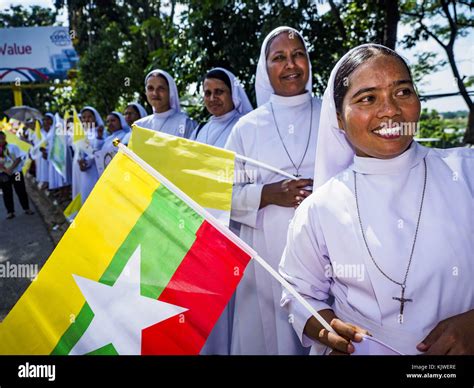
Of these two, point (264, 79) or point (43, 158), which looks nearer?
point (264, 79)

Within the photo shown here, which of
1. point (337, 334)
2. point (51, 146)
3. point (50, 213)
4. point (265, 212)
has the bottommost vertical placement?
point (50, 213)

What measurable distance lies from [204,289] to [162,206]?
14.7 inches

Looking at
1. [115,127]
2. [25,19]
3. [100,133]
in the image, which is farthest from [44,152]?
[25,19]

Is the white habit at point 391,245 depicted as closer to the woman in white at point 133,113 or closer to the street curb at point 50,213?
the woman in white at point 133,113

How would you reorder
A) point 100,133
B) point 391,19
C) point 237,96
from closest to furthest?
point 237,96
point 391,19
point 100,133

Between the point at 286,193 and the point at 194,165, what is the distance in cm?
54

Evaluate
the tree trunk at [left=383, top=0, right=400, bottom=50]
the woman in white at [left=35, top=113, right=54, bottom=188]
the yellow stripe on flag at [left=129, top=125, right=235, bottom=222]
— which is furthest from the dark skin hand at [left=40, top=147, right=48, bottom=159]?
the yellow stripe on flag at [left=129, top=125, right=235, bottom=222]

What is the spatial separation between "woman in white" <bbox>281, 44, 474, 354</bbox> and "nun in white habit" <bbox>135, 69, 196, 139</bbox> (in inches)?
140

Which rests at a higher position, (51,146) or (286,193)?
(51,146)

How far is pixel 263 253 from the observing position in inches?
122

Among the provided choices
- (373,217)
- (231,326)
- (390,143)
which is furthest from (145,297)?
(231,326)

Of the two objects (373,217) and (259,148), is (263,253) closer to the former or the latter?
(259,148)

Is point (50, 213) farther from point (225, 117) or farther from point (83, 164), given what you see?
point (225, 117)

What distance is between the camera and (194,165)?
2.67 meters
